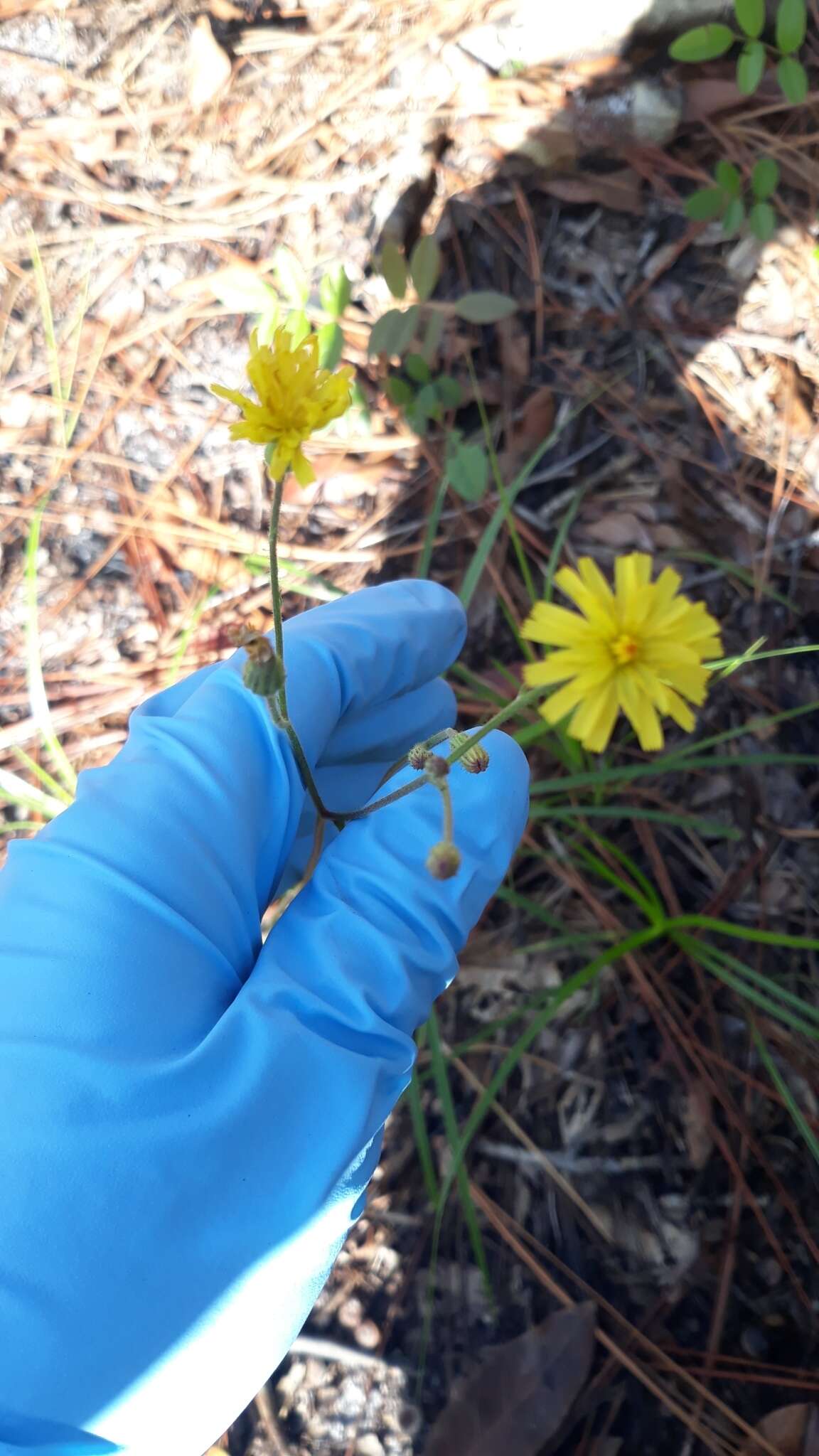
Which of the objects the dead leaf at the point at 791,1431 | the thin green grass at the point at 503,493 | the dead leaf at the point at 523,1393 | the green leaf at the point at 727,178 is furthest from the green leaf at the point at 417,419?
the dead leaf at the point at 791,1431

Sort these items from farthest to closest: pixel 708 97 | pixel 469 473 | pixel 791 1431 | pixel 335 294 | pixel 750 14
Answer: pixel 708 97
pixel 335 294
pixel 469 473
pixel 750 14
pixel 791 1431

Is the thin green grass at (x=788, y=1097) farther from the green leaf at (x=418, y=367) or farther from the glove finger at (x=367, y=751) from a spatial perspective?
the green leaf at (x=418, y=367)

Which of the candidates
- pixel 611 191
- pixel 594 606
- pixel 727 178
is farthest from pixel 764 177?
pixel 594 606

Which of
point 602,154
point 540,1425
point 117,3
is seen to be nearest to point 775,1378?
point 540,1425

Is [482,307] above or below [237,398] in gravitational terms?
below

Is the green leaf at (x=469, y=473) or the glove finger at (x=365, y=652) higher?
the green leaf at (x=469, y=473)

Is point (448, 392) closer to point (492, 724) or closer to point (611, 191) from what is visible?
point (611, 191)

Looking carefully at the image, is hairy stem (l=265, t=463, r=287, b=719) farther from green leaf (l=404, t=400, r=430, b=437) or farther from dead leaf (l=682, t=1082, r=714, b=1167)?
dead leaf (l=682, t=1082, r=714, b=1167)
